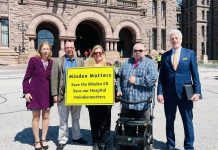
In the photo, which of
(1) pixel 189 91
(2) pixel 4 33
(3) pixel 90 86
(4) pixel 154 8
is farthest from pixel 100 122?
(4) pixel 154 8

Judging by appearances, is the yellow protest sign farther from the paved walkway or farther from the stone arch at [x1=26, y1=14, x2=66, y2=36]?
the stone arch at [x1=26, y1=14, x2=66, y2=36]

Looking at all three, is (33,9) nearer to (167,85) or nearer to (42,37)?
(42,37)

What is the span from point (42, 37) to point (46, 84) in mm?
27462

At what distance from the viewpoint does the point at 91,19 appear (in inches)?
1243

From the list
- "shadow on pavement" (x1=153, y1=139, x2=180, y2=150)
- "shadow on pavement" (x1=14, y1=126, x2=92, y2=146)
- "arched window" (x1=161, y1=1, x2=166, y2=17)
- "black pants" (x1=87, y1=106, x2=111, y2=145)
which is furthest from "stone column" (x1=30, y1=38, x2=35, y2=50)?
"shadow on pavement" (x1=153, y1=139, x2=180, y2=150)

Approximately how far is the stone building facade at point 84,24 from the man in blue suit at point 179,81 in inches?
946

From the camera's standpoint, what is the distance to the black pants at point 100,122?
540cm

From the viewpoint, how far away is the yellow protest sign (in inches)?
203

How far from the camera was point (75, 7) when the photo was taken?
3058 cm

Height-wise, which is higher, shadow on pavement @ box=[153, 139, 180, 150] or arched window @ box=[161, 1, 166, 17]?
arched window @ box=[161, 1, 166, 17]

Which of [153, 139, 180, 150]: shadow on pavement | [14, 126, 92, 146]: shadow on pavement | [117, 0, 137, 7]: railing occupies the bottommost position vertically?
[153, 139, 180, 150]: shadow on pavement

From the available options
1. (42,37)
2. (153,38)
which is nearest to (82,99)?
(42,37)

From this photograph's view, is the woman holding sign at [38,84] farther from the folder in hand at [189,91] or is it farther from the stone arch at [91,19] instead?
the stone arch at [91,19]

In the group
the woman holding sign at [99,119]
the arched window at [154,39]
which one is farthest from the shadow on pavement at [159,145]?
the arched window at [154,39]
